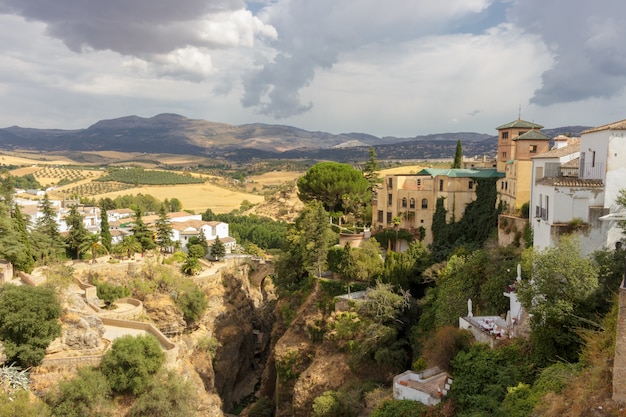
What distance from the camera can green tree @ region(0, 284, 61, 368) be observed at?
24.5m

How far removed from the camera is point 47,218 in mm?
41406

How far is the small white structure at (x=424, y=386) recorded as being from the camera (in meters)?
18.2

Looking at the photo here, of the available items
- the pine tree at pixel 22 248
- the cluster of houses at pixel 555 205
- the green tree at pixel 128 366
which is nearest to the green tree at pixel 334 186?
the cluster of houses at pixel 555 205

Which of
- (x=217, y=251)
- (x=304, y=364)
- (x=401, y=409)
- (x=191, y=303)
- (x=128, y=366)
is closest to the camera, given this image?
(x=401, y=409)

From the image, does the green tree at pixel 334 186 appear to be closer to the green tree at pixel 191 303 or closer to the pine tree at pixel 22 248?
the green tree at pixel 191 303

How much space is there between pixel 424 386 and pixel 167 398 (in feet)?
46.7

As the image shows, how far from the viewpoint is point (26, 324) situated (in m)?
24.7

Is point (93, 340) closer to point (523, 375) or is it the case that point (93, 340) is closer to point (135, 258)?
point (135, 258)

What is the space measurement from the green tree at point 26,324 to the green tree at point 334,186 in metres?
23.9

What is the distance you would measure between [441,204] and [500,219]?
6.46 meters

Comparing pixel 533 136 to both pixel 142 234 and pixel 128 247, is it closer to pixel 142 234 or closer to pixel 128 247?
pixel 128 247

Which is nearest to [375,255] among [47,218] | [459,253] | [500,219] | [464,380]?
[459,253]

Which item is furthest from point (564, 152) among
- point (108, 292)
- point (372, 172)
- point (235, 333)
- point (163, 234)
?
point (163, 234)

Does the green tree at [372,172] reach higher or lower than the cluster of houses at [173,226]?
higher
